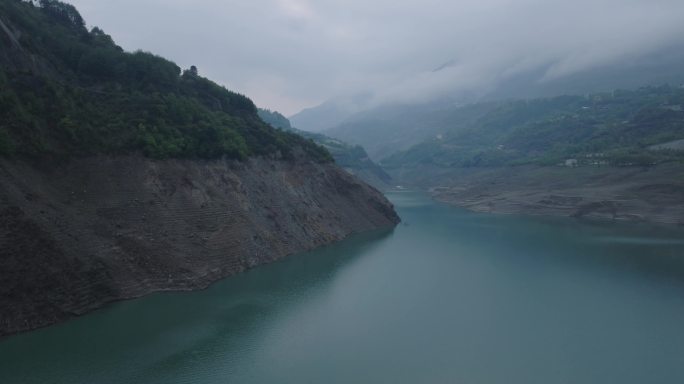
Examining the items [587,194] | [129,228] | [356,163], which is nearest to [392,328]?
[129,228]

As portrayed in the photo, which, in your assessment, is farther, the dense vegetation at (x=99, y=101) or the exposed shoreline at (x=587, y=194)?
the exposed shoreline at (x=587, y=194)

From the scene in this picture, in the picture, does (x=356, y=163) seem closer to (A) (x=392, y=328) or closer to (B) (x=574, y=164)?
(B) (x=574, y=164)

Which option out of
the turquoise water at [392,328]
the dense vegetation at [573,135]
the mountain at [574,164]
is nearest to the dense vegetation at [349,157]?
the mountain at [574,164]

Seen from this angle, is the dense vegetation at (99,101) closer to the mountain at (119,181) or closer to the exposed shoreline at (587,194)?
the mountain at (119,181)

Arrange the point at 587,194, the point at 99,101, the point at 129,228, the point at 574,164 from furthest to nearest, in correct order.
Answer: the point at 574,164, the point at 587,194, the point at 99,101, the point at 129,228

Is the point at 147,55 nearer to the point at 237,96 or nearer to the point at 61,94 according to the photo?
the point at 237,96

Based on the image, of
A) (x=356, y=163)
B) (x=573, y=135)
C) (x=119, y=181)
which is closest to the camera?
(x=119, y=181)

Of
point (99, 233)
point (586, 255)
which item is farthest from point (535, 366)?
point (586, 255)
